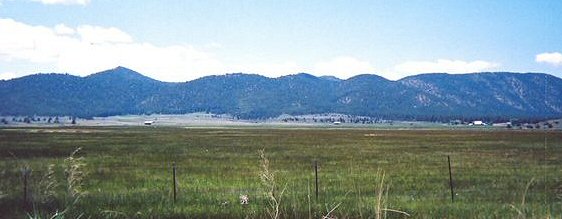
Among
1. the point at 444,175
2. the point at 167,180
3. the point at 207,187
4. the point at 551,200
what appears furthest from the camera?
the point at 444,175

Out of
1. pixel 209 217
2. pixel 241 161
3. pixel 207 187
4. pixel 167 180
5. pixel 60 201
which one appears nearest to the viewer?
pixel 209 217

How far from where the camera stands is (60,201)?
58.4ft

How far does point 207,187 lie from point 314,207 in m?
10.8

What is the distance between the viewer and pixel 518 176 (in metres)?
30.8

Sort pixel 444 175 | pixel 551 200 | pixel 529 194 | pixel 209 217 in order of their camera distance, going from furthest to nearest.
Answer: pixel 444 175 → pixel 529 194 → pixel 551 200 → pixel 209 217

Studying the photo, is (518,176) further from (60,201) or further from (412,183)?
(60,201)

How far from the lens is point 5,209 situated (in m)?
16.5

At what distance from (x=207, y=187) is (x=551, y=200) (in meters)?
14.4

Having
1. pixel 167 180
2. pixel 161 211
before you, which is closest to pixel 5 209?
pixel 161 211

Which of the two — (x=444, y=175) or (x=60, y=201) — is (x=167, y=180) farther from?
(x=444, y=175)

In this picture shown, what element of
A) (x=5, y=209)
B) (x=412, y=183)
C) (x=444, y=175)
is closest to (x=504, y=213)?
(x=412, y=183)

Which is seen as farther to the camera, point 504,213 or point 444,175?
point 444,175

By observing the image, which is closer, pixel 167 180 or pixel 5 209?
pixel 5 209

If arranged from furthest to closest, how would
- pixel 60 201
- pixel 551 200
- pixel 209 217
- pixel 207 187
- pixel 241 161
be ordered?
pixel 241 161, pixel 207 187, pixel 551 200, pixel 60 201, pixel 209 217
